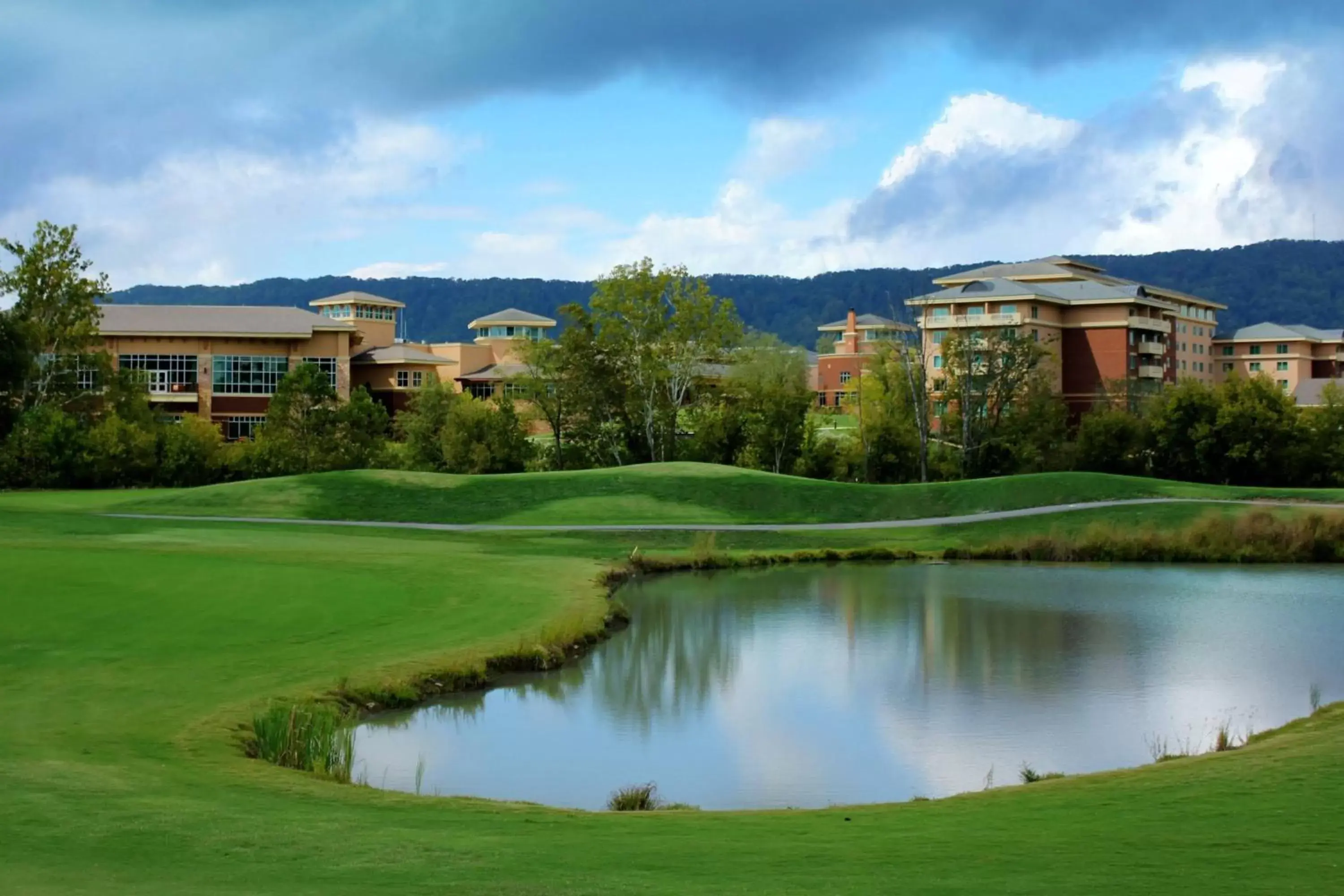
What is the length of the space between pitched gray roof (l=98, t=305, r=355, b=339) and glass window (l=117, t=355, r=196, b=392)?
1444mm

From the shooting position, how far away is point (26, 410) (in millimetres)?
62094

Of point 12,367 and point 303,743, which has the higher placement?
point 12,367

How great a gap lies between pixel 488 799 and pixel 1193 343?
12519cm

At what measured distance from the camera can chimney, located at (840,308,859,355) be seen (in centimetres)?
14188

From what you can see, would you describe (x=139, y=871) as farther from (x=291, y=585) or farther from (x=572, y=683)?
(x=291, y=585)

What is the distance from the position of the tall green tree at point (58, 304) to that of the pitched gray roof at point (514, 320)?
50.0 metres

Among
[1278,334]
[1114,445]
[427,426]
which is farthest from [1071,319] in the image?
[427,426]

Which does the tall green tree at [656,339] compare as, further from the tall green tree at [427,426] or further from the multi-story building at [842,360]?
the multi-story building at [842,360]

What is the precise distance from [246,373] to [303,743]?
80.4 m

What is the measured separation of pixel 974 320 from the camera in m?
97.0

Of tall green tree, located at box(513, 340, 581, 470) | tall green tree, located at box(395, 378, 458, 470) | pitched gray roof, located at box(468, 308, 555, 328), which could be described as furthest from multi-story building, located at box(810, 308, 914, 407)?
tall green tree, located at box(395, 378, 458, 470)

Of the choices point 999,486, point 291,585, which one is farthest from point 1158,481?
point 291,585

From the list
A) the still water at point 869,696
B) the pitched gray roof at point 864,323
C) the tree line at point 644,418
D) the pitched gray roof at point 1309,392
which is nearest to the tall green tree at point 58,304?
the tree line at point 644,418

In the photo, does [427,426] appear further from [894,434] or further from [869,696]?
[869,696]
